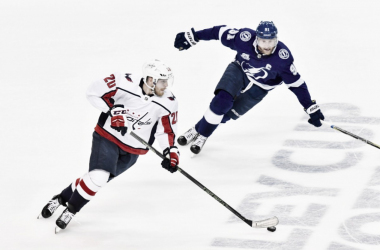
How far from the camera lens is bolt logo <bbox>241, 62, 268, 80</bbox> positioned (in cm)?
734

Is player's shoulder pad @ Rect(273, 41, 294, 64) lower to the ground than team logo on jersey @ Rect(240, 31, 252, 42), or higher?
lower

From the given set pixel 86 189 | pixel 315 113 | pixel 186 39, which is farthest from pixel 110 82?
pixel 315 113

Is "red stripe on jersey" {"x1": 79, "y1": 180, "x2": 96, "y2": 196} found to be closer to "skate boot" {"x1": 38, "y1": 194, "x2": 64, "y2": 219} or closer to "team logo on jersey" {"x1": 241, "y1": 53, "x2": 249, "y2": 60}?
"skate boot" {"x1": 38, "y1": 194, "x2": 64, "y2": 219}

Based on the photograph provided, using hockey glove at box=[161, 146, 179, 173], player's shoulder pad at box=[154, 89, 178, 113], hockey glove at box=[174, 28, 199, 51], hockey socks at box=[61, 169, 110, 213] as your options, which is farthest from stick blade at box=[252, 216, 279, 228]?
hockey glove at box=[174, 28, 199, 51]

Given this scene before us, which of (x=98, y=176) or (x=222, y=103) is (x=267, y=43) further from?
(x=98, y=176)

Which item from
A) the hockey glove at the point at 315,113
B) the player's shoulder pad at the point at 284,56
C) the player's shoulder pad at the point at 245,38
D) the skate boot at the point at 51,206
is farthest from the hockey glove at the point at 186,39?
the skate boot at the point at 51,206

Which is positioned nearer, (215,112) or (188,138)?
(215,112)

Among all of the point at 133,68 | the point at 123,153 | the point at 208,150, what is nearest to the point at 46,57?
the point at 133,68

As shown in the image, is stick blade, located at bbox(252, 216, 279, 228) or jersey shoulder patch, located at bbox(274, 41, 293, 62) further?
jersey shoulder patch, located at bbox(274, 41, 293, 62)

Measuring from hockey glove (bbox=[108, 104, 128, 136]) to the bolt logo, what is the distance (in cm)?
152

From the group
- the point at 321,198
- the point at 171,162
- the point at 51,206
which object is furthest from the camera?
the point at 321,198

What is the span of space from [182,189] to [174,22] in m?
3.49

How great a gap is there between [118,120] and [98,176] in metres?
0.42

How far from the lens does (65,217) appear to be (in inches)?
250
